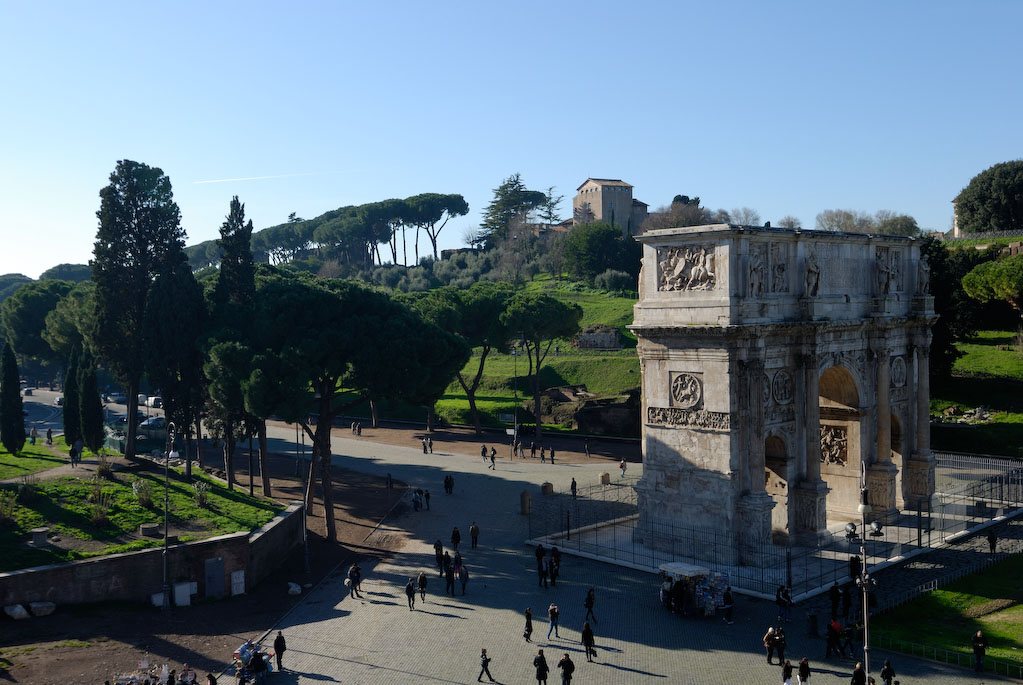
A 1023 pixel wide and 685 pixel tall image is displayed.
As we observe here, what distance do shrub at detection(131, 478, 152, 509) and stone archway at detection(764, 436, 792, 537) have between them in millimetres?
21505

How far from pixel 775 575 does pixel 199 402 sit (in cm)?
2561

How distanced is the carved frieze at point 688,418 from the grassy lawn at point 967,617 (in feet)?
25.2

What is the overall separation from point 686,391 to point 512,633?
414 inches

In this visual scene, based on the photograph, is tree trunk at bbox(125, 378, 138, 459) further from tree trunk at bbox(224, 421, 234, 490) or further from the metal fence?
the metal fence

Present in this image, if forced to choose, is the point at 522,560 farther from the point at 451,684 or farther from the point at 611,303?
the point at 611,303

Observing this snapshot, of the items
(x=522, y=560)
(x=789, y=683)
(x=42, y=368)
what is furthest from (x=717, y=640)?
(x=42, y=368)

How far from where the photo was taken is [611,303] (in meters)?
87.9

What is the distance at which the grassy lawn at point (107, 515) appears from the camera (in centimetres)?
2775

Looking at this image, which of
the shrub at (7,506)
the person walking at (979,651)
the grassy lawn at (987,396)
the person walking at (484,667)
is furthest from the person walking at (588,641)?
the grassy lawn at (987,396)

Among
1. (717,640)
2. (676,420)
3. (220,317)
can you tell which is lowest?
(717,640)

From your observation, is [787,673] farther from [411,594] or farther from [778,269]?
[778,269]

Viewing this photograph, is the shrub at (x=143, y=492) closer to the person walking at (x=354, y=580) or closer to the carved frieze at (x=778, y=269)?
the person walking at (x=354, y=580)

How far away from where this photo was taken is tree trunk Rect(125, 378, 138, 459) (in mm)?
39750

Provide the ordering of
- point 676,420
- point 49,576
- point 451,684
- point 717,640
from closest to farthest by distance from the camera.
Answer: point 451,684
point 717,640
point 49,576
point 676,420
